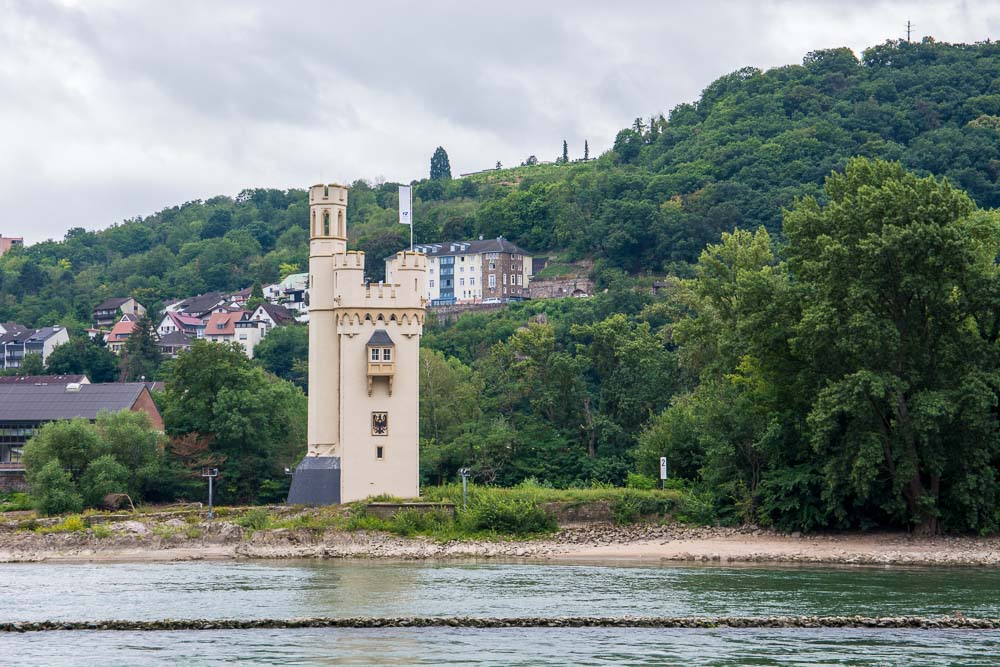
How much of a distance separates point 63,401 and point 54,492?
17.5 meters

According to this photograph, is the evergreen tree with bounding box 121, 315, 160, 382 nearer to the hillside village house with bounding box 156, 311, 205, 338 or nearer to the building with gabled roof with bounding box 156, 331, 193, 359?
the building with gabled roof with bounding box 156, 331, 193, 359

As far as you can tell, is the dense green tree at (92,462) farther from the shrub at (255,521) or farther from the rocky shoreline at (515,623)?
the rocky shoreline at (515,623)

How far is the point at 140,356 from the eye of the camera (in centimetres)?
11775

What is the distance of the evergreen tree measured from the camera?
117 m

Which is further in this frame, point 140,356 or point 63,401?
point 140,356

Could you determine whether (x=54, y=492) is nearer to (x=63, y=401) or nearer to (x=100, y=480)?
(x=100, y=480)

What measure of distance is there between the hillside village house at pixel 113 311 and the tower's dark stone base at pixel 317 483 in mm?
110161

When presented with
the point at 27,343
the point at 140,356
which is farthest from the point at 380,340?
the point at 27,343

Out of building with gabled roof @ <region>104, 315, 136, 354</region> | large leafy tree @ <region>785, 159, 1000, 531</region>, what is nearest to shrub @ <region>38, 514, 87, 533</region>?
large leafy tree @ <region>785, 159, 1000, 531</region>

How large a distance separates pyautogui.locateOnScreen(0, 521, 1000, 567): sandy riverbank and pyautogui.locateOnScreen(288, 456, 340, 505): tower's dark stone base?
10.7 ft

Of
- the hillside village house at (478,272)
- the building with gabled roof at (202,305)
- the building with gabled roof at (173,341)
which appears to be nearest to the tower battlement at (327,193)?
the hillside village house at (478,272)

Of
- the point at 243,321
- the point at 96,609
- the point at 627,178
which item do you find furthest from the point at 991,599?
the point at 243,321

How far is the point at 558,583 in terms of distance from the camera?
136 ft

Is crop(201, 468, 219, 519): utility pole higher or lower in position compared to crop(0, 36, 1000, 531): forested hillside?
lower
